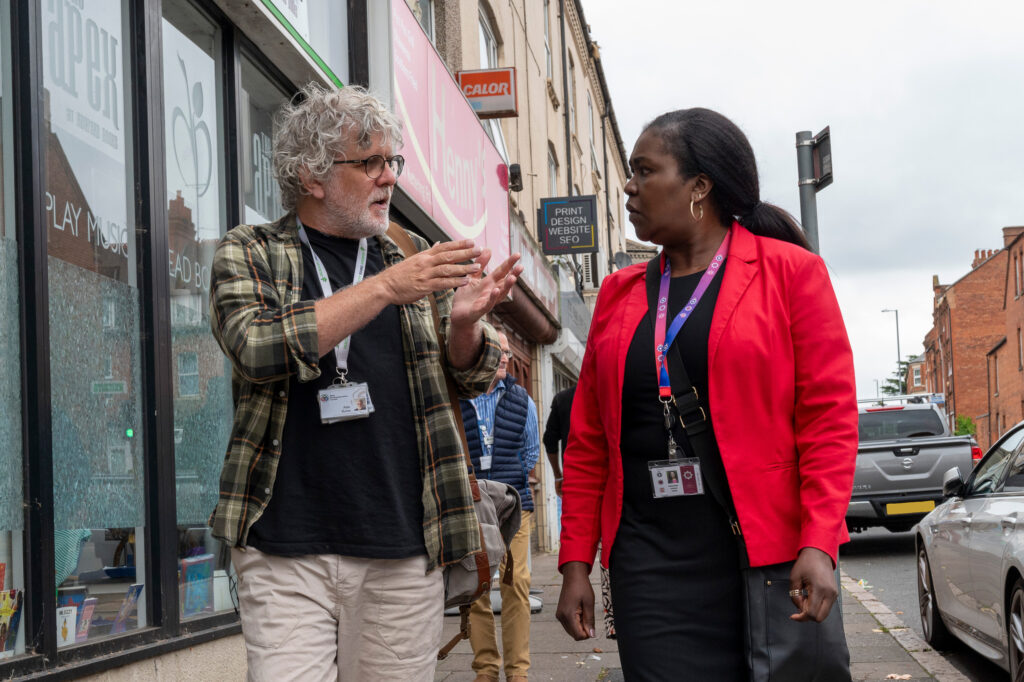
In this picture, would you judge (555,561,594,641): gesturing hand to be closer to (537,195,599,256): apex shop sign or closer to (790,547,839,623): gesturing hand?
(790,547,839,623): gesturing hand

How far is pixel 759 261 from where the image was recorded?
277 cm

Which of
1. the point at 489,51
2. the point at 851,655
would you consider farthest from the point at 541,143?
the point at 851,655

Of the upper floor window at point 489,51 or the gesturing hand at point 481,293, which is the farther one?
the upper floor window at point 489,51

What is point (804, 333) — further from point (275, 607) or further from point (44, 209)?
point (44, 209)

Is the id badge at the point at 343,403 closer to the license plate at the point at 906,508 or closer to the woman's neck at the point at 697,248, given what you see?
the woman's neck at the point at 697,248

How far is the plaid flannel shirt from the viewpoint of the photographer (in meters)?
2.58

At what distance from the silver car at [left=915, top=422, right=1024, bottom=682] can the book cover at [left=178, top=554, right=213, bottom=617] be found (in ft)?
12.3

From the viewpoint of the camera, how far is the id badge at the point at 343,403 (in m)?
2.68

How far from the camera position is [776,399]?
8.63 ft

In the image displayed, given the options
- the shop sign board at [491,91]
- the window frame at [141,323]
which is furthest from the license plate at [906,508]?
the window frame at [141,323]

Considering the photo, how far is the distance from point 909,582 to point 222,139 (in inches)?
340

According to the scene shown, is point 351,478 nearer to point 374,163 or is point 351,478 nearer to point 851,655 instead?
point 374,163

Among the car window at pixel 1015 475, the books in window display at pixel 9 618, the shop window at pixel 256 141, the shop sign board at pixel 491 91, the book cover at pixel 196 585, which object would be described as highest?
the shop sign board at pixel 491 91

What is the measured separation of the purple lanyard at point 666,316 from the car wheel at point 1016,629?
11.6 feet
